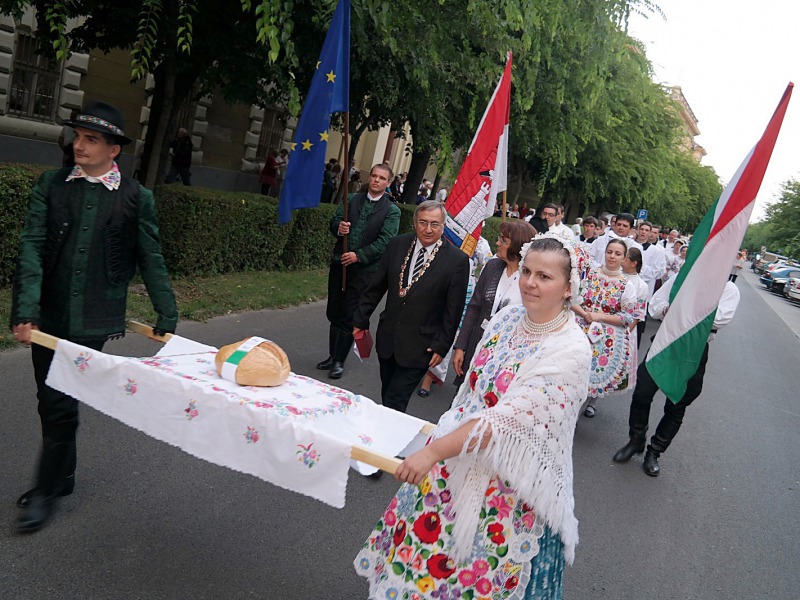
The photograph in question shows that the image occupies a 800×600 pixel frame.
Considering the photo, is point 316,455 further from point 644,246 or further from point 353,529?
point 644,246

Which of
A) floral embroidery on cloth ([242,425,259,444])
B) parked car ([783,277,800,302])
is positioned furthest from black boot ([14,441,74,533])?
parked car ([783,277,800,302])

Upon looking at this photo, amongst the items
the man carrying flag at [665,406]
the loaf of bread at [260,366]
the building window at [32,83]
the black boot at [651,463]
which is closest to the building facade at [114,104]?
the building window at [32,83]

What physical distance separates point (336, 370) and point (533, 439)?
185 inches

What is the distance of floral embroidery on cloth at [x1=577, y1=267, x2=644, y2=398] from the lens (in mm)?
6863

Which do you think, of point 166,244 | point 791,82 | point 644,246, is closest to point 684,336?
point 791,82

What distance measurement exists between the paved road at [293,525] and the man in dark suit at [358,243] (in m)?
0.68

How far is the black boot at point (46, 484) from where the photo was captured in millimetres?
3441

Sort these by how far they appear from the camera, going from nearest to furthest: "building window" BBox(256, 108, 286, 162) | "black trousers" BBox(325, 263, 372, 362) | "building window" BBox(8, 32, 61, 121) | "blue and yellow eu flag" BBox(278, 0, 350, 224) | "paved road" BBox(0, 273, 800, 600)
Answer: "paved road" BBox(0, 273, 800, 600), "blue and yellow eu flag" BBox(278, 0, 350, 224), "black trousers" BBox(325, 263, 372, 362), "building window" BBox(8, 32, 61, 121), "building window" BBox(256, 108, 286, 162)

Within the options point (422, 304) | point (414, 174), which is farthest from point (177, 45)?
point (414, 174)

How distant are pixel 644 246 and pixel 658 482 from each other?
298 inches

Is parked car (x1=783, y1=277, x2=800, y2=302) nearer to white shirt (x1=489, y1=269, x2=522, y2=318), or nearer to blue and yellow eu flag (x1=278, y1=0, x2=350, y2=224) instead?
white shirt (x1=489, y1=269, x2=522, y2=318)

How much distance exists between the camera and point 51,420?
3.47 meters

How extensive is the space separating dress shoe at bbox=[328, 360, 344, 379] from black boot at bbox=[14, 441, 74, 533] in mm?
3606

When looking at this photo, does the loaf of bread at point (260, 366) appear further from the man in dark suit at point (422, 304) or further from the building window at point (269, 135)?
the building window at point (269, 135)
